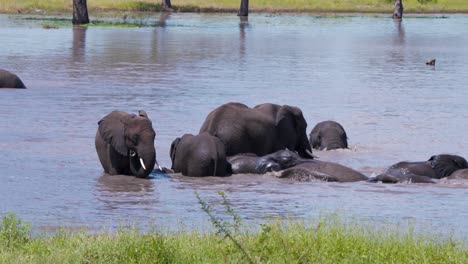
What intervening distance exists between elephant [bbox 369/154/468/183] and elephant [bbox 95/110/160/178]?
2.71 meters

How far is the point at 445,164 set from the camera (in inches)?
584

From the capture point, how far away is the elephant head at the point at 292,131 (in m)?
16.3

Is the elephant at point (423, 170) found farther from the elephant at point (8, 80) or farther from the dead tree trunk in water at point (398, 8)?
the dead tree trunk in water at point (398, 8)

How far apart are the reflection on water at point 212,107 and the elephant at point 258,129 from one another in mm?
677

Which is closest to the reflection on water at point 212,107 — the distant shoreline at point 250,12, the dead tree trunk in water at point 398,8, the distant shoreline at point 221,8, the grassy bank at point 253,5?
the distant shoreline at point 250,12

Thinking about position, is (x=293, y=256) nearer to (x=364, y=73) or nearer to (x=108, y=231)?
(x=108, y=231)

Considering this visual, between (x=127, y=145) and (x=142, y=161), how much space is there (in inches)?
11.1

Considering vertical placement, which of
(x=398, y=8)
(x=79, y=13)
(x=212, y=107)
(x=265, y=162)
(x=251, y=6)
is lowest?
(x=251, y=6)

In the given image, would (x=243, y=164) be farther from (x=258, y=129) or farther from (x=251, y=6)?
(x=251, y=6)

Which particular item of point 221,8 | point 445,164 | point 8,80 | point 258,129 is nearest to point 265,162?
point 258,129

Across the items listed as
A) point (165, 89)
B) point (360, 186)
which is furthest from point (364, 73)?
point (360, 186)

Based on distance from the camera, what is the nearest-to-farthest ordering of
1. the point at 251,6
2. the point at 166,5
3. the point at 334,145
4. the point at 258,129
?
1. the point at 258,129
2. the point at 334,145
3. the point at 166,5
4. the point at 251,6

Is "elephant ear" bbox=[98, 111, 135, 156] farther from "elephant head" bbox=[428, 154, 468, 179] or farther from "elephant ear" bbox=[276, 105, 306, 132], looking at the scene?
"elephant head" bbox=[428, 154, 468, 179]

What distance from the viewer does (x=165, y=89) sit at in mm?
25719
